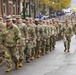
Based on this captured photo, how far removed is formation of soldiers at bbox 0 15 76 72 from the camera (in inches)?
540

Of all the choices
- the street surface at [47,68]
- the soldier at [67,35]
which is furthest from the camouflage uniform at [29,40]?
the soldier at [67,35]

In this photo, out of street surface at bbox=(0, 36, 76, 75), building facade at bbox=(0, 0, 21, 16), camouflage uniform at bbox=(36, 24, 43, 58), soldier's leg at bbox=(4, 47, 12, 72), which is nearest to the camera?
street surface at bbox=(0, 36, 76, 75)

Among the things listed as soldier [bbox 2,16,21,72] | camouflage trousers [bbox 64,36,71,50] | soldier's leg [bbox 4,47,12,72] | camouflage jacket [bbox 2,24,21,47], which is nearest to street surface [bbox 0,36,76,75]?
soldier's leg [bbox 4,47,12,72]

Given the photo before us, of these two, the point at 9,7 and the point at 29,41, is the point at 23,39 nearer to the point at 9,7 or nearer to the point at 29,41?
the point at 29,41

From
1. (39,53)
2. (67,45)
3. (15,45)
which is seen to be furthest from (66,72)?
(67,45)

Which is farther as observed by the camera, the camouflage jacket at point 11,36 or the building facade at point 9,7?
the building facade at point 9,7

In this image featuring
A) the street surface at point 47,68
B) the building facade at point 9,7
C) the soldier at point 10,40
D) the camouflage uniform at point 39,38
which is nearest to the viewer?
the street surface at point 47,68

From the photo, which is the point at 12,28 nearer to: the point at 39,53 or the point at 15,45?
the point at 15,45

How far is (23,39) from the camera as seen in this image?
14695mm

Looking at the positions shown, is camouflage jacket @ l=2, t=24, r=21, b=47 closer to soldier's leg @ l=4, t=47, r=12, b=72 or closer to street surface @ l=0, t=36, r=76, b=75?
soldier's leg @ l=4, t=47, r=12, b=72

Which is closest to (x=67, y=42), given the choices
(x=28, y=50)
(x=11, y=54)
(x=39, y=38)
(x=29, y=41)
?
(x=39, y=38)

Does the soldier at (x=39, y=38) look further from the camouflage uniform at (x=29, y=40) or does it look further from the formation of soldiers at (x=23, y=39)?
the camouflage uniform at (x=29, y=40)

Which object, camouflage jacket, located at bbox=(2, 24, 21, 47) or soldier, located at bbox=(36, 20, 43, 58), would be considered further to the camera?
soldier, located at bbox=(36, 20, 43, 58)

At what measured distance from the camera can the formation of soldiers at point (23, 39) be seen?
1373 centimetres
